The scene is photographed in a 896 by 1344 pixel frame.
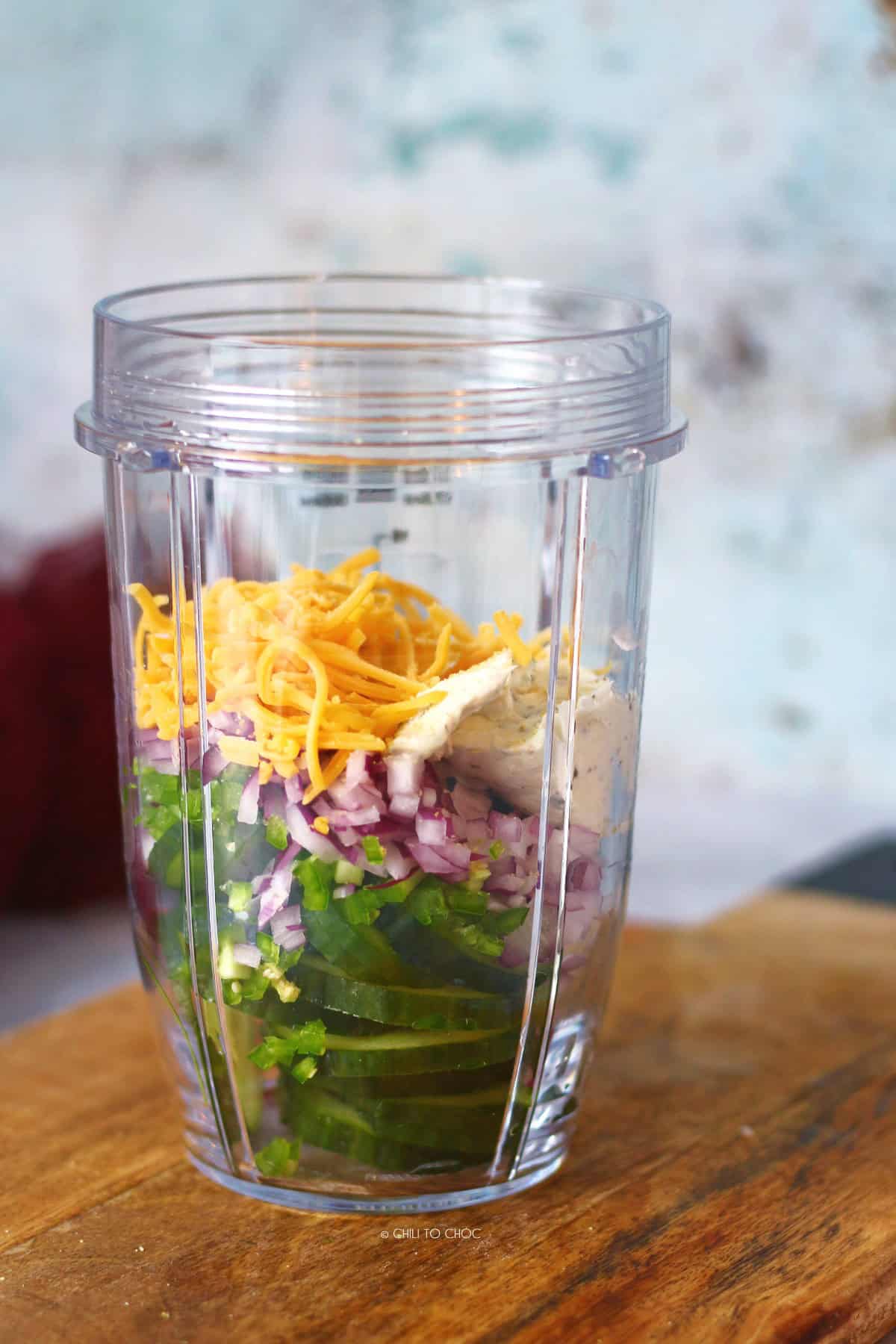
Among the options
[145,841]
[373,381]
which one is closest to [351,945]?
[145,841]

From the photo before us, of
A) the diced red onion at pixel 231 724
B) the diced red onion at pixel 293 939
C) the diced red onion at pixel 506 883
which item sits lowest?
the diced red onion at pixel 293 939

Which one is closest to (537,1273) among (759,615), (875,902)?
(875,902)

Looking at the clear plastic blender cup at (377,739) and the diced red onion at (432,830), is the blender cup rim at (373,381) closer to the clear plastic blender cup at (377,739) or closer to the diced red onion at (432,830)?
the clear plastic blender cup at (377,739)

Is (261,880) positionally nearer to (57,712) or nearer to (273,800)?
(273,800)

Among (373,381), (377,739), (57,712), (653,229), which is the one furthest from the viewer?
(653,229)

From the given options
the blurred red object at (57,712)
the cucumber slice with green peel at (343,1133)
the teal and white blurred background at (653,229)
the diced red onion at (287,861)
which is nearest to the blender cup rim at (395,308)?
the diced red onion at (287,861)

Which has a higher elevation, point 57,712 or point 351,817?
point 351,817
